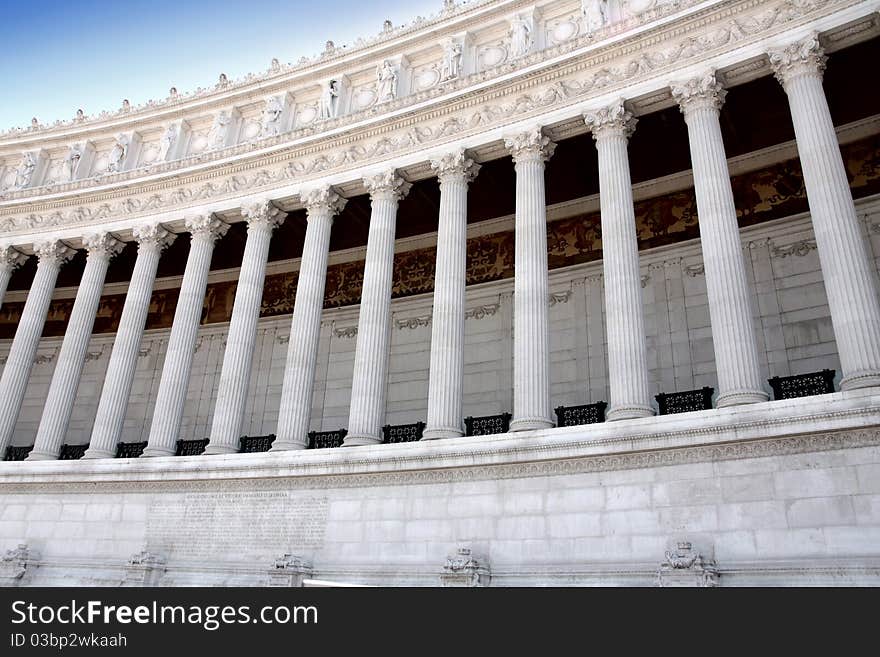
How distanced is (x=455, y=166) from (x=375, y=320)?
5.90 metres

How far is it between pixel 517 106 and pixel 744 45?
7.08 meters

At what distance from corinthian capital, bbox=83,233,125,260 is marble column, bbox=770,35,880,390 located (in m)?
25.0

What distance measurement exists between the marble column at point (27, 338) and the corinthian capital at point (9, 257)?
1.05 metres

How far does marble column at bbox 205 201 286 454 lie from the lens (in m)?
A: 25.5

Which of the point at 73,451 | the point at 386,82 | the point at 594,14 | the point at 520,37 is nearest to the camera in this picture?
the point at 594,14

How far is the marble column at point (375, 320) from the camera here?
23500 millimetres

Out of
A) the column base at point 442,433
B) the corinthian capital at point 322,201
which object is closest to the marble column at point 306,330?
the corinthian capital at point 322,201

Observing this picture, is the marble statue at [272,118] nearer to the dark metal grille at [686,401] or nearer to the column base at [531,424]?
the column base at [531,424]

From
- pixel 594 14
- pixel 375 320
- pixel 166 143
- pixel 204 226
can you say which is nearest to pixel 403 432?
pixel 375 320

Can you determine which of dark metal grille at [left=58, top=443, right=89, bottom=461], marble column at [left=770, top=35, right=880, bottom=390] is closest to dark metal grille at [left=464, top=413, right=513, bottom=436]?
marble column at [left=770, top=35, right=880, bottom=390]

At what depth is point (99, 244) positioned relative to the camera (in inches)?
1241

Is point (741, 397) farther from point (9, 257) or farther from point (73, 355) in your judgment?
point (9, 257)
